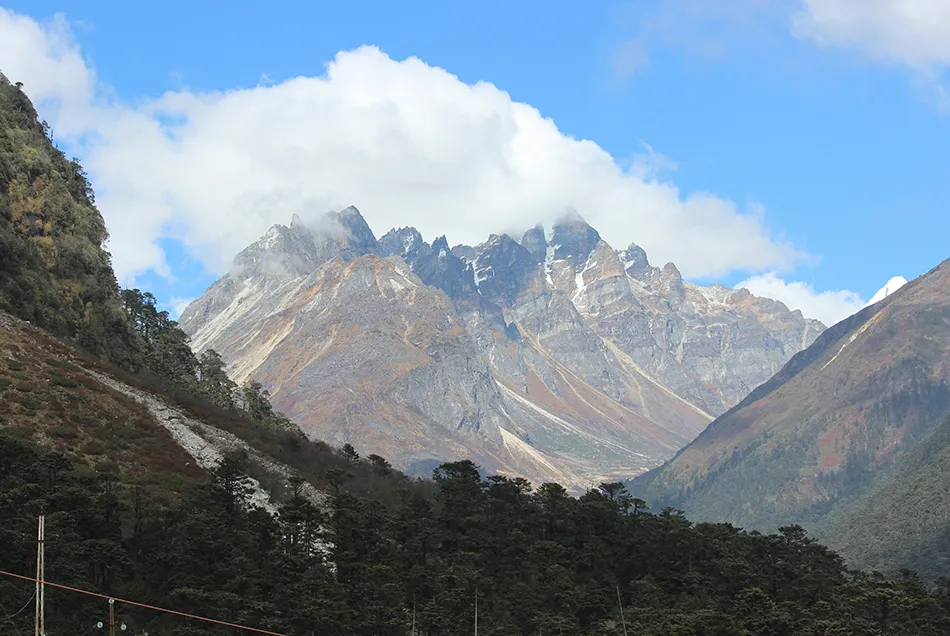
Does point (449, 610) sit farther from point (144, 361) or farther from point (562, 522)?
point (144, 361)

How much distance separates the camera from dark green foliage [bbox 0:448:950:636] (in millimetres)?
88125

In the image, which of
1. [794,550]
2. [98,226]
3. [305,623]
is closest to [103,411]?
[305,623]

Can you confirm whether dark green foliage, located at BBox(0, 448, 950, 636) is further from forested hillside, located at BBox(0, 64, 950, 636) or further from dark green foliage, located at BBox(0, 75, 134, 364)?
dark green foliage, located at BBox(0, 75, 134, 364)

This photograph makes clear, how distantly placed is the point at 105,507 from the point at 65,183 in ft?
340

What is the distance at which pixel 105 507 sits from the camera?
9588cm

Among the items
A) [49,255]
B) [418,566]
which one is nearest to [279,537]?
[418,566]

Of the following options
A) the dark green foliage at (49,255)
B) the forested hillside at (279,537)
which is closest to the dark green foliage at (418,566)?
the forested hillside at (279,537)

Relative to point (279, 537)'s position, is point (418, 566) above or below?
below

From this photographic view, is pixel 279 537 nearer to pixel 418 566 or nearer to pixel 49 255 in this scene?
pixel 418 566

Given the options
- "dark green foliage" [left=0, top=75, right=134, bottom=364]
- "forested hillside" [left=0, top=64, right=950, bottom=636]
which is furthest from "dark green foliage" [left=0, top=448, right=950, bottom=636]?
"dark green foliage" [left=0, top=75, right=134, bottom=364]

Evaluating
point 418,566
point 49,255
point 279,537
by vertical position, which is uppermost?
point 49,255

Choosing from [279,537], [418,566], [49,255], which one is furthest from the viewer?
[49,255]

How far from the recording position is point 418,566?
109 meters

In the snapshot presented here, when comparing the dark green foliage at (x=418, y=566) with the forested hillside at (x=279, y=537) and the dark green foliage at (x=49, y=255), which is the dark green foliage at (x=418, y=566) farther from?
the dark green foliage at (x=49, y=255)
